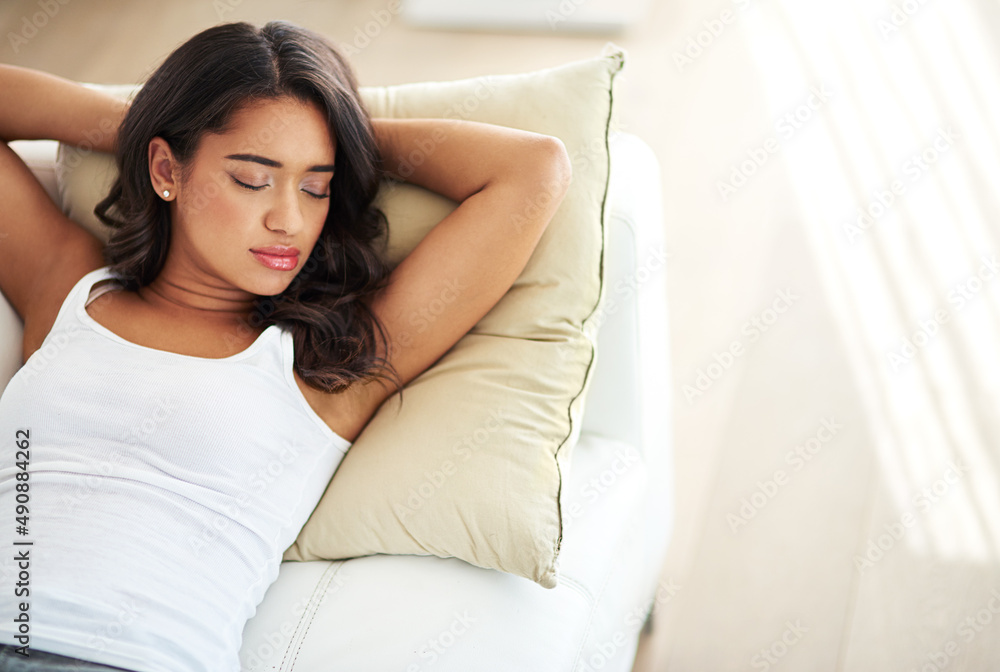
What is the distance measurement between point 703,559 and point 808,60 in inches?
80.4

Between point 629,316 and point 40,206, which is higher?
point 629,316

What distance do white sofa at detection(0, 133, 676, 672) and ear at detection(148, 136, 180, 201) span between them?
0.97ft

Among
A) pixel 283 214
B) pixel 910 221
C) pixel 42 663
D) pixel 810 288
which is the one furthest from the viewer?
pixel 910 221

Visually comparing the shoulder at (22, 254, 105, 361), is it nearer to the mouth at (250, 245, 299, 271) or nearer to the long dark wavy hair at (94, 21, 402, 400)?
the long dark wavy hair at (94, 21, 402, 400)

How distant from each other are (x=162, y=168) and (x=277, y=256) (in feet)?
0.75

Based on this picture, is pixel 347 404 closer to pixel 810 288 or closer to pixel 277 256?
pixel 277 256

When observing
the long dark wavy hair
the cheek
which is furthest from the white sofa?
the cheek

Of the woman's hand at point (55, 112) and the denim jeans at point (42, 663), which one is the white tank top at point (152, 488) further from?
the woman's hand at point (55, 112)

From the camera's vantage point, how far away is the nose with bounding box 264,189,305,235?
109 centimetres

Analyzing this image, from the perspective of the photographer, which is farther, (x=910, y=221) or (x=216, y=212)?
(x=910, y=221)

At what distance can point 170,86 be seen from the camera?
1.12m

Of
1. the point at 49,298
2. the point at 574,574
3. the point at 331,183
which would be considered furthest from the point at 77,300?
the point at 574,574

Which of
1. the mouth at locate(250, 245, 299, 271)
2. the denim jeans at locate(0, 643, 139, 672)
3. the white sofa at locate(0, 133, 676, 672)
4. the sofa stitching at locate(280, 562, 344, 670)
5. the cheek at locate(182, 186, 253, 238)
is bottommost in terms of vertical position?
the denim jeans at locate(0, 643, 139, 672)

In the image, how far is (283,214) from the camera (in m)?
1.09
